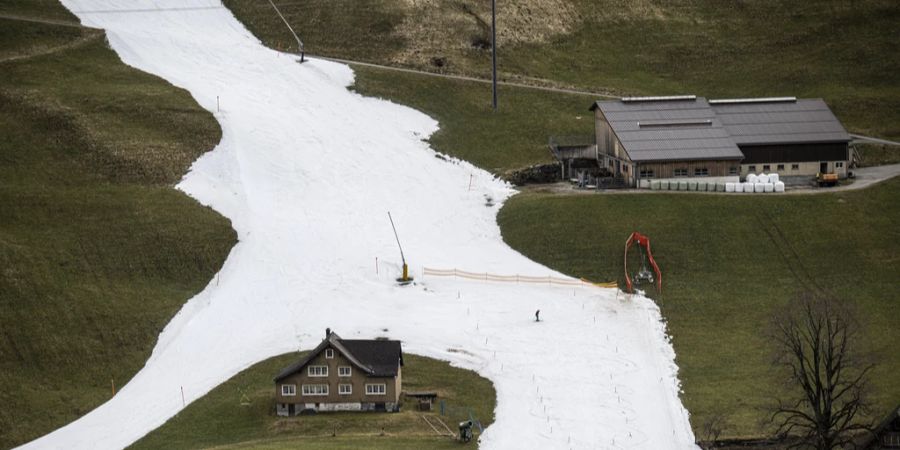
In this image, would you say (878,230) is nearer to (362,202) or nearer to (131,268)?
(362,202)

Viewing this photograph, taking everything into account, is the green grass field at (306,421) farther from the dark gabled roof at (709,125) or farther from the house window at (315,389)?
the dark gabled roof at (709,125)

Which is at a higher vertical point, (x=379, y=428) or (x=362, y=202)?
(x=362, y=202)

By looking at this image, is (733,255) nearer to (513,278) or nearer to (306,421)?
(513,278)

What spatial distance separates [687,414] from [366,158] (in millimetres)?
46786

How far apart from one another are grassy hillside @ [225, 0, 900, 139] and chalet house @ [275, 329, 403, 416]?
6240 cm

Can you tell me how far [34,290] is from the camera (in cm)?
8612

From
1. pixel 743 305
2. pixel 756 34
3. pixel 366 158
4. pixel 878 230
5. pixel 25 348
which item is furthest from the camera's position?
pixel 756 34

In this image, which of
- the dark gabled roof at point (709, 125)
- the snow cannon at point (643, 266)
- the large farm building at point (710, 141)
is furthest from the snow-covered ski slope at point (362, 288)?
the dark gabled roof at point (709, 125)

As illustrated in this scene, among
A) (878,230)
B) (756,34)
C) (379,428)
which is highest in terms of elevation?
(756,34)

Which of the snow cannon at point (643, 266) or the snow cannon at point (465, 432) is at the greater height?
the snow cannon at point (643, 266)

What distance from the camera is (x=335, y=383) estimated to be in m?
74.2

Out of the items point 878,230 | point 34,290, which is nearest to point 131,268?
point 34,290

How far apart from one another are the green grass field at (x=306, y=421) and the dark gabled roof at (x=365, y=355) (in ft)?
7.88

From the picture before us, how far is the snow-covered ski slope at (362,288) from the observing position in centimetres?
7538
